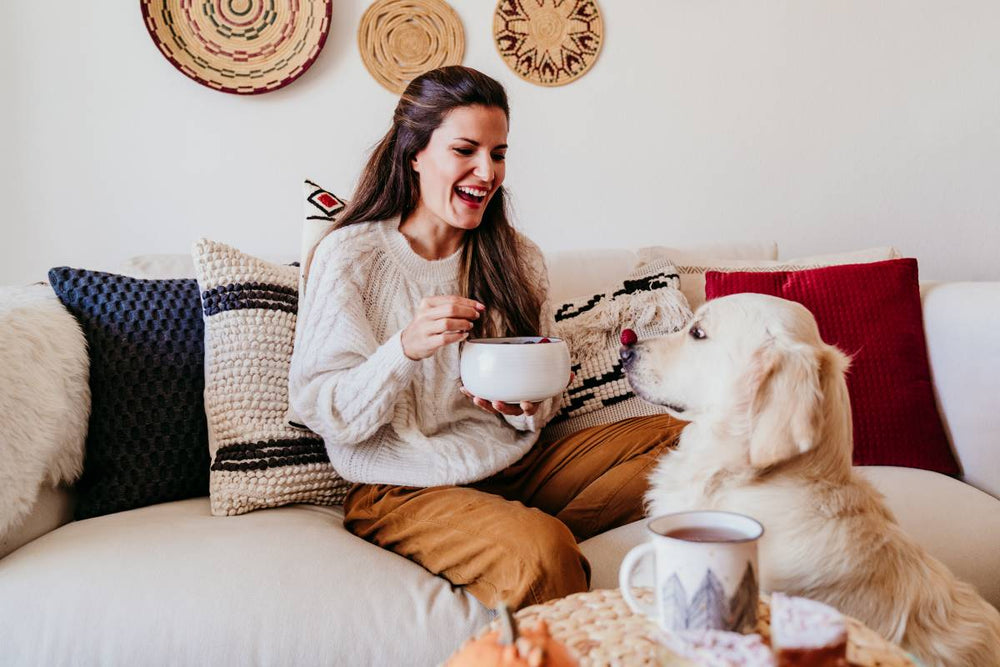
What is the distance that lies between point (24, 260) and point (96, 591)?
149 centimetres

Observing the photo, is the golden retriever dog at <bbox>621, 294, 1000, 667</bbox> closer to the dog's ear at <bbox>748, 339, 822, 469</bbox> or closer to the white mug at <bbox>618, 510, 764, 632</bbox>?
the dog's ear at <bbox>748, 339, 822, 469</bbox>

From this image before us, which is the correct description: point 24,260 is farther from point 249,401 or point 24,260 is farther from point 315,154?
point 249,401

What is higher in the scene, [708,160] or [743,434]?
[708,160]

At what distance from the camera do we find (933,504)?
4.82 ft

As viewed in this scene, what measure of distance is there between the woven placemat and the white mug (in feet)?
0.11

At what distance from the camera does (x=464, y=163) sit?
1.46m

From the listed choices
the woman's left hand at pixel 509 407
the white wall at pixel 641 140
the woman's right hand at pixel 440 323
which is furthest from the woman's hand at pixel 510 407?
the white wall at pixel 641 140

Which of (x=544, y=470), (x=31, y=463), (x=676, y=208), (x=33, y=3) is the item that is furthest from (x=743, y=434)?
(x=33, y=3)

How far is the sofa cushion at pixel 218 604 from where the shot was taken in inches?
41.6

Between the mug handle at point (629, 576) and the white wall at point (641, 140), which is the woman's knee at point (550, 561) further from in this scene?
the white wall at point (641, 140)

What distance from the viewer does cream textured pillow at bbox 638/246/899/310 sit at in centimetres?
194

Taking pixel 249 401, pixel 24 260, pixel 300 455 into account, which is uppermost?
pixel 24 260

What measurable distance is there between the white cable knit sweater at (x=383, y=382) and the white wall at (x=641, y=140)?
3.04 feet

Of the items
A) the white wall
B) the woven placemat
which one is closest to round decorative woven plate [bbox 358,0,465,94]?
the white wall
